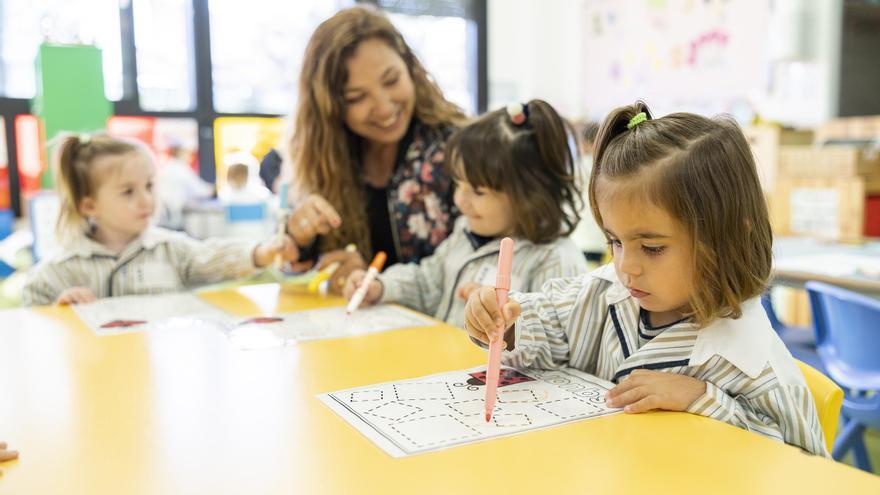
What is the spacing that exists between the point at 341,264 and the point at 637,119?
895 mm

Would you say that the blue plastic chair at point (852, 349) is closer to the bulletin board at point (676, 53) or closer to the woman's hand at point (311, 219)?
the woman's hand at point (311, 219)

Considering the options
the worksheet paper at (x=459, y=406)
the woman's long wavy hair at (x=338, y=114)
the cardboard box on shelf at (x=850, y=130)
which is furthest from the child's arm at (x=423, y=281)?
the cardboard box on shelf at (x=850, y=130)

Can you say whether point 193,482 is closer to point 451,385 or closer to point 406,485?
point 406,485

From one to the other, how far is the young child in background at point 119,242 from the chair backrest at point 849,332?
1.25 meters

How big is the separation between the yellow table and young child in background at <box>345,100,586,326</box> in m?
0.36

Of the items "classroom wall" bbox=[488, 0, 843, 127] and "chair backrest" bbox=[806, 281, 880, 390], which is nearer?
"chair backrest" bbox=[806, 281, 880, 390]

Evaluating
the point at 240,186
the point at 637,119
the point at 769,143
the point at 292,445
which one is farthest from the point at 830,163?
the point at 292,445

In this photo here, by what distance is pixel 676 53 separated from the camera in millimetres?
5281

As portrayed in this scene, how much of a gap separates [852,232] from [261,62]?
11.3 ft

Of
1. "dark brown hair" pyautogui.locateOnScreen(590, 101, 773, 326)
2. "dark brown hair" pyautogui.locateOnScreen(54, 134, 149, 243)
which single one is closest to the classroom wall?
"dark brown hair" pyautogui.locateOnScreen(54, 134, 149, 243)

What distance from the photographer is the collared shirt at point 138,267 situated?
176 cm

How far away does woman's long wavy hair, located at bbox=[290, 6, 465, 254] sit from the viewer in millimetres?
1702

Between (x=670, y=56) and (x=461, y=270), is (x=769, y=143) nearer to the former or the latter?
(x=670, y=56)

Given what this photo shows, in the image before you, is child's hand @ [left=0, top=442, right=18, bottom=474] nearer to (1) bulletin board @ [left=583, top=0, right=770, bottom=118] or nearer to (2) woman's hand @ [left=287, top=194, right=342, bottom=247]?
(2) woman's hand @ [left=287, top=194, right=342, bottom=247]
